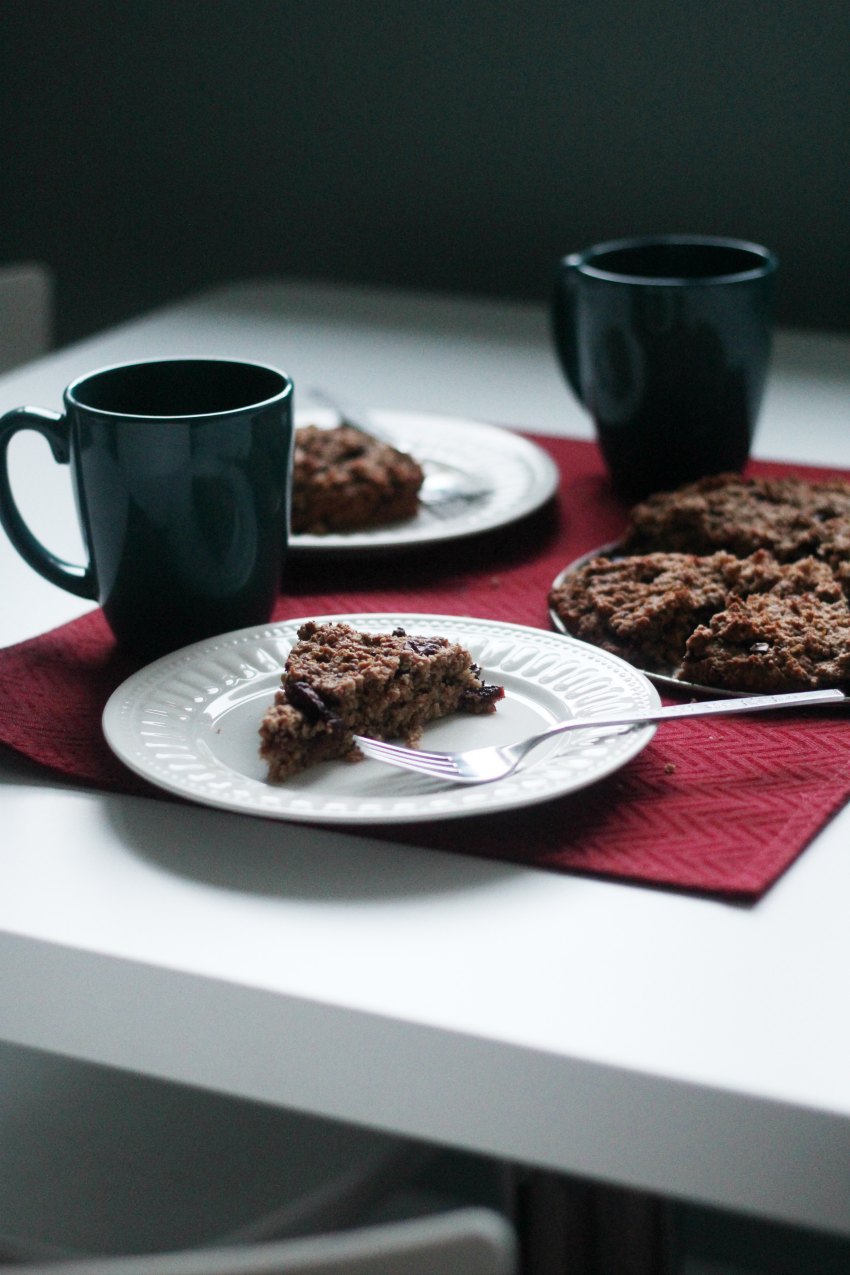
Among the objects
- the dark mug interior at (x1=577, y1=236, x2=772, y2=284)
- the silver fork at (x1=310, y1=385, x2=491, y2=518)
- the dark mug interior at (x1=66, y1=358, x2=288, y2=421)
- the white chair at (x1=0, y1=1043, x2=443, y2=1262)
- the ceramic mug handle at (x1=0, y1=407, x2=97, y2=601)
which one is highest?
the dark mug interior at (x1=577, y1=236, x2=772, y2=284)

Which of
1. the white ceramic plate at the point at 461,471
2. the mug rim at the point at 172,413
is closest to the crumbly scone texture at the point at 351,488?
the white ceramic plate at the point at 461,471

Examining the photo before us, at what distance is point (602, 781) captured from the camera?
0.73 metres

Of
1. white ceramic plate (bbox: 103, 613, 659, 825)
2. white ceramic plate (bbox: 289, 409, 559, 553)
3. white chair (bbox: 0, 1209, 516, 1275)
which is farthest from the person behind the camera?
white ceramic plate (bbox: 289, 409, 559, 553)

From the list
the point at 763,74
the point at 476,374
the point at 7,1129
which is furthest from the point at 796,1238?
the point at 763,74

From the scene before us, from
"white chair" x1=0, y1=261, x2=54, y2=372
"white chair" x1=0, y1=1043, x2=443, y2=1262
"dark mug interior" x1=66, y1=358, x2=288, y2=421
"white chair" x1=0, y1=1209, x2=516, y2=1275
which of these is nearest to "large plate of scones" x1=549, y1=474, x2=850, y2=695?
"dark mug interior" x1=66, y1=358, x2=288, y2=421

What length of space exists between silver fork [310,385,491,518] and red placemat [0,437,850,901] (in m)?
0.10

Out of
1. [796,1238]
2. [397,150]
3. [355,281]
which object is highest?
[397,150]

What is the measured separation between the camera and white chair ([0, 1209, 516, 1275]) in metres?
0.38

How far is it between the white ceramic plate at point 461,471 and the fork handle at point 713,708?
280 mm

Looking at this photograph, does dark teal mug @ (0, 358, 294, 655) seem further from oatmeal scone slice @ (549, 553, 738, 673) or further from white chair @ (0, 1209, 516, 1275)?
white chair @ (0, 1209, 516, 1275)

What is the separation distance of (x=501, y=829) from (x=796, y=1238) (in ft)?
4.13

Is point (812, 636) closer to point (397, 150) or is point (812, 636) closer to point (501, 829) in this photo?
point (501, 829)

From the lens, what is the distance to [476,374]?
1.52m

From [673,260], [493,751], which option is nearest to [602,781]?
[493,751]
